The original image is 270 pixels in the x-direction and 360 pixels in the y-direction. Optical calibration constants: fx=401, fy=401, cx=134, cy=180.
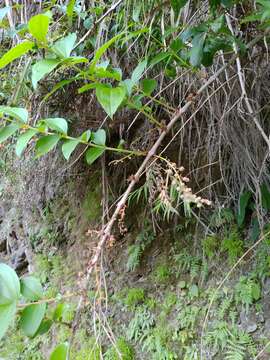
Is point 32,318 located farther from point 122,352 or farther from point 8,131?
point 122,352

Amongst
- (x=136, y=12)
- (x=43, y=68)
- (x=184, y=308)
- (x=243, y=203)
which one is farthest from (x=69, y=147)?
(x=184, y=308)

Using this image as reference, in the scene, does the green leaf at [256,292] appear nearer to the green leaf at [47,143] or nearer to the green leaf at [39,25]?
the green leaf at [47,143]

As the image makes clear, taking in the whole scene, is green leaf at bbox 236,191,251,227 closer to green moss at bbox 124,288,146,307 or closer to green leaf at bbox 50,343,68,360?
green moss at bbox 124,288,146,307

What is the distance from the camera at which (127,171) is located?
4.76ft

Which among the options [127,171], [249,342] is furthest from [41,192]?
[249,342]

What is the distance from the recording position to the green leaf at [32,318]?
1.88ft

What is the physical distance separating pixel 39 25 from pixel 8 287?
0.40 metres

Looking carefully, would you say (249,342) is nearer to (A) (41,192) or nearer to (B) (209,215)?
(B) (209,215)

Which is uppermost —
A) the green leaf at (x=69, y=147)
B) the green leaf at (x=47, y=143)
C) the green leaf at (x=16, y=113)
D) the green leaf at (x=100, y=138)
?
the green leaf at (x=16, y=113)

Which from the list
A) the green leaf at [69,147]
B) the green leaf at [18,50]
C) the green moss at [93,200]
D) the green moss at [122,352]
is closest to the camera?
the green leaf at [18,50]

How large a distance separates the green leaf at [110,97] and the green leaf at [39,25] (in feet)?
0.46

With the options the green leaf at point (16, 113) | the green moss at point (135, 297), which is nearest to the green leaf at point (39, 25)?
the green leaf at point (16, 113)

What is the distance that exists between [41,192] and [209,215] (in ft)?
2.61

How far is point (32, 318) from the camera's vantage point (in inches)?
23.0
